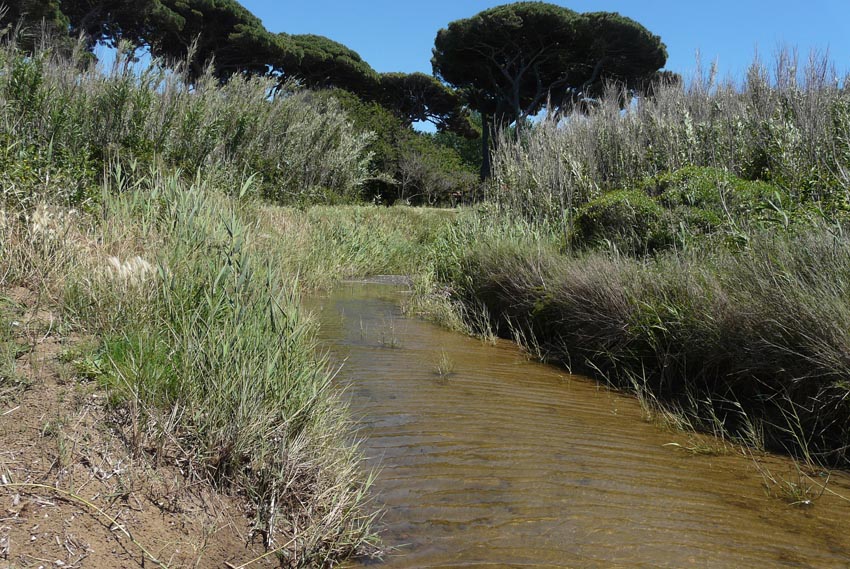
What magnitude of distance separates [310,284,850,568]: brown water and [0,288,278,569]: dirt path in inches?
26.2

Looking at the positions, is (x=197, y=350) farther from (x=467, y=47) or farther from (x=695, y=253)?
(x=467, y=47)

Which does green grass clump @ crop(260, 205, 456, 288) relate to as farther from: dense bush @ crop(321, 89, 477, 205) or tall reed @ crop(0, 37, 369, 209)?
dense bush @ crop(321, 89, 477, 205)

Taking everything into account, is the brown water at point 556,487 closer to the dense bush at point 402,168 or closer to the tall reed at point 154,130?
the tall reed at point 154,130

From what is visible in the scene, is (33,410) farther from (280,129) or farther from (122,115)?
(280,129)

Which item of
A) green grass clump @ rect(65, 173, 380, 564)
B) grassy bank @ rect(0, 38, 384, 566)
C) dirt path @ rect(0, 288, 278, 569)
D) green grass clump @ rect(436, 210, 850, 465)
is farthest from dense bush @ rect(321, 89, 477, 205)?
dirt path @ rect(0, 288, 278, 569)

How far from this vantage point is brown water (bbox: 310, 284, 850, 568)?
231cm

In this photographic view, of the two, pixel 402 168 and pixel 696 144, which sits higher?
pixel 402 168

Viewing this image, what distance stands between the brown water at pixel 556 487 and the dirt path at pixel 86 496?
26.2 inches

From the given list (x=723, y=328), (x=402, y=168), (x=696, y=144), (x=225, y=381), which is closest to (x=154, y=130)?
(x=696, y=144)

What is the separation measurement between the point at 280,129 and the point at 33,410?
11.6 m

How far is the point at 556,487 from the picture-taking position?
9.27 ft

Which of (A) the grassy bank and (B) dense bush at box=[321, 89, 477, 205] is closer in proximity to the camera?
(A) the grassy bank

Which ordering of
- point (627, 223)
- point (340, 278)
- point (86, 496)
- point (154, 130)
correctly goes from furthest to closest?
1. point (340, 278)
2. point (154, 130)
3. point (627, 223)
4. point (86, 496)

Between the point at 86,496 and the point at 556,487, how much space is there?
1917 millimetres
